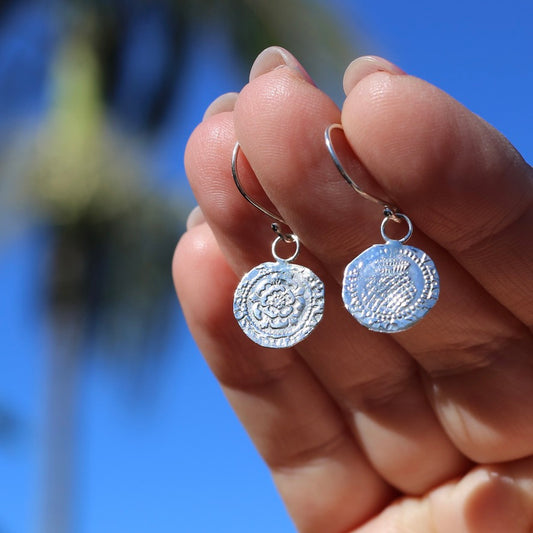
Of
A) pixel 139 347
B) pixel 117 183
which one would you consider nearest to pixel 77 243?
pixel 117 183

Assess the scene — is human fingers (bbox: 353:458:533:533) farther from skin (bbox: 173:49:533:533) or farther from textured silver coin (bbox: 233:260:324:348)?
textured silver coin (bbox: 233:260:324:348)

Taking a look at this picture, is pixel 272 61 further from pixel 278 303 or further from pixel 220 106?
pixel 278 303

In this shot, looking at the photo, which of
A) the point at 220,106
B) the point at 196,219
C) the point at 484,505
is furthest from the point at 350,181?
the point at 484,505

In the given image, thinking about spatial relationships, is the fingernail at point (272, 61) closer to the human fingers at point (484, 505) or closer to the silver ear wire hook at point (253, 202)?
the silver ear wire hook at point (253, 202)

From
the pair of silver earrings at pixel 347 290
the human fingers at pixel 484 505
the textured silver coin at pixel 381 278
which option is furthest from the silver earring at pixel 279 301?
the human fingers at pixel 484 505

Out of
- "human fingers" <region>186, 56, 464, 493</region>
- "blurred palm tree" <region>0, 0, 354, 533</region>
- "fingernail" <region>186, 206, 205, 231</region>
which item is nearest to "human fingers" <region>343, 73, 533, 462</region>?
"human fingers" <region>186, 56, 464, 493</region>
